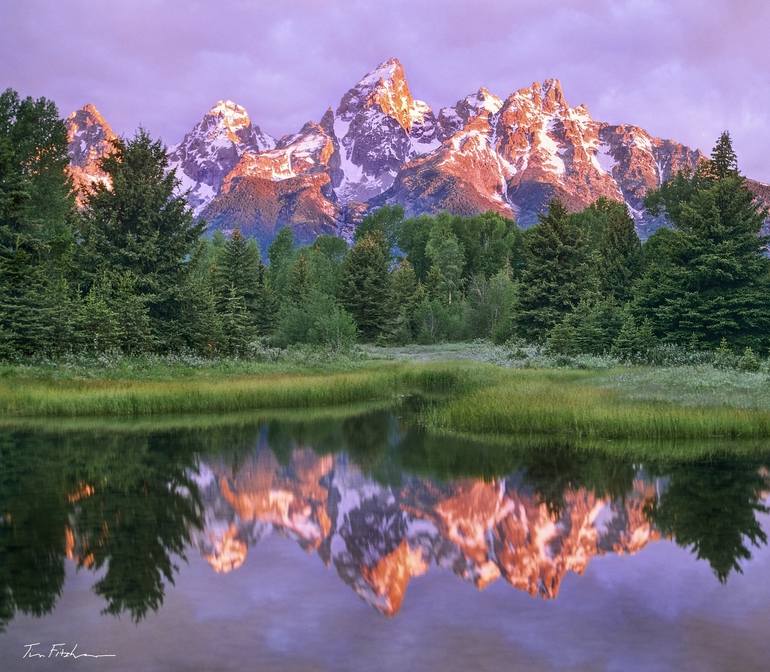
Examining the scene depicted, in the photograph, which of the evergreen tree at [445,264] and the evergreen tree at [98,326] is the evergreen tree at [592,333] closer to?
the evergreen tree at [98,326]

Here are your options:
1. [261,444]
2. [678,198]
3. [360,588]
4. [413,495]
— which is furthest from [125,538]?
[678,198]

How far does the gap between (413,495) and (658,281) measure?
3504 centimetres

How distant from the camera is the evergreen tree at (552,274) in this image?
54500 millimetres

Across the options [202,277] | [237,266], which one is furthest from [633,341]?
[237,266]

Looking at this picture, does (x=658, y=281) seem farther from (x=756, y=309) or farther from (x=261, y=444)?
(x=261, y=444)

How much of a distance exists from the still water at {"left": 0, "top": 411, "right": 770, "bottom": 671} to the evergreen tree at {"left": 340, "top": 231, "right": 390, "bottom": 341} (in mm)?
52008

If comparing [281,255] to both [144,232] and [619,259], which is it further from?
[144,232]

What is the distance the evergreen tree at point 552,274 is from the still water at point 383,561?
34.6 m

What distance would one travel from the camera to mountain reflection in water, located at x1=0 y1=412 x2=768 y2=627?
1160 cm

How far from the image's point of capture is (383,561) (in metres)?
12.3

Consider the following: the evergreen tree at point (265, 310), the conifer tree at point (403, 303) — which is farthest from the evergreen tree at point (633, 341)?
the evergreen tree at point (265, 310)

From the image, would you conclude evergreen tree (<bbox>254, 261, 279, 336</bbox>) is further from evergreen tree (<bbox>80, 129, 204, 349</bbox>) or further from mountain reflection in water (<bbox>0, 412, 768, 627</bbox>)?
mountain reflection in water (<bbox>0, 412, 768, 627</bbox>)

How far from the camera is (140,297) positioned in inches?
1635

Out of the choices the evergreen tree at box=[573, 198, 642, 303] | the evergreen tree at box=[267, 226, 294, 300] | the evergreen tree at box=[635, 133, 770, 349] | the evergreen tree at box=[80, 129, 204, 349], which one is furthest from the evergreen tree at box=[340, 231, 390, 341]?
the evergreen tree at box=[635, 133, 770, 349]
